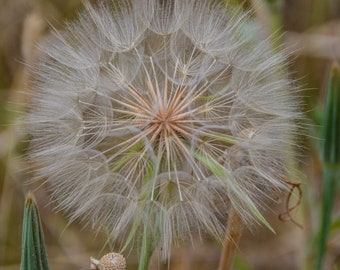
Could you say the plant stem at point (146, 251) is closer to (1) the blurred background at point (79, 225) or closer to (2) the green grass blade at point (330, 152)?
(2) the green grass blade at point (330, 152)

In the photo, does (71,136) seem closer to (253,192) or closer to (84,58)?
(84,58)

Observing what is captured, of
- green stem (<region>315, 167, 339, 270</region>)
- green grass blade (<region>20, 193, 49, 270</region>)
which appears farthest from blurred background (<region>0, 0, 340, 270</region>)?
green grass blade (<region>20, 193, 49, 270</region>)

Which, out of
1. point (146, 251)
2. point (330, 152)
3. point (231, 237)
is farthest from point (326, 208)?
point (146, 251)

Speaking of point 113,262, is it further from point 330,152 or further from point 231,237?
point 330,152

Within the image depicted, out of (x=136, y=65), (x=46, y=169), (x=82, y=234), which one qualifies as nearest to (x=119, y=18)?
(x=136, y=65)

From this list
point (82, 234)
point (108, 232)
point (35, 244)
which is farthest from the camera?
point (82, 234)

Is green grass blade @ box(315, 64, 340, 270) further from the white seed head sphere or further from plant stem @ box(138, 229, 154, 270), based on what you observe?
plant stem @ box(138, 229, 154, 270)
